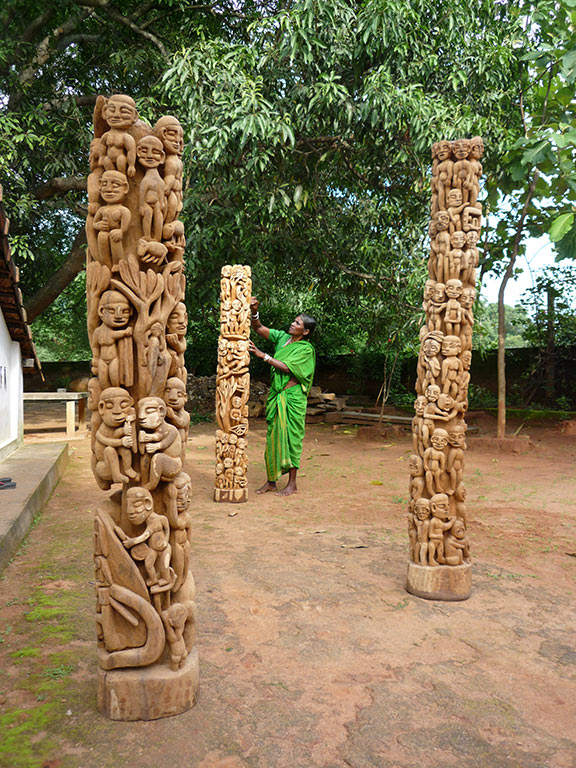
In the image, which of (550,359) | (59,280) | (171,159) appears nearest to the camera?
(171,159)

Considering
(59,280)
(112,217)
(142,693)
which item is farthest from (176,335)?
(59,280)

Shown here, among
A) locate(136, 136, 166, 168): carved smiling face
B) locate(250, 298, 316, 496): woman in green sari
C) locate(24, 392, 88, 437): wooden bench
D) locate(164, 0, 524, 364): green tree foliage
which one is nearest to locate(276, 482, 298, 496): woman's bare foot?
locate(250, 298, 316, 496): woman in green sari

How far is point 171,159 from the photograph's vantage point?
254cm

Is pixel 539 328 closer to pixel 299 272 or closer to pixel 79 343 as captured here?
pixel 299 272

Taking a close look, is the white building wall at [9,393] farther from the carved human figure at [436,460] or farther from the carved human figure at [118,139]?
the carved human figure at [118,139]

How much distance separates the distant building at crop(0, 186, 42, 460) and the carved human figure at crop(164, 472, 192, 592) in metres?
5.47

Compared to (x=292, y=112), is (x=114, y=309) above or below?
below

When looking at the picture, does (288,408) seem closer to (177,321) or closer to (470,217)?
(470,217)

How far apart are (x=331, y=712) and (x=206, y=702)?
21.5 inches

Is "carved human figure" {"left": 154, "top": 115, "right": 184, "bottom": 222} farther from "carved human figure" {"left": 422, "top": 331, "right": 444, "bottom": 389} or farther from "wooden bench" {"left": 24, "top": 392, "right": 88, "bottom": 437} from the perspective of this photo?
"wooden bench" {"left": 24, "top": 392, "right": 88, "bottom": 437}

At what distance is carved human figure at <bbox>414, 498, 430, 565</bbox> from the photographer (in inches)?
150

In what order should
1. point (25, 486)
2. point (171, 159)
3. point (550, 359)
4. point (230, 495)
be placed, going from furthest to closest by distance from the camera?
1. point (550, 359)
2. point (230, 495)
3. point (25, 486)
4. point (171, 159)

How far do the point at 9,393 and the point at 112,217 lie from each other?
652 centimetres

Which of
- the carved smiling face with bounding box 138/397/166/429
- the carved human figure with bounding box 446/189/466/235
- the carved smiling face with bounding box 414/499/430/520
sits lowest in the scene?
the carved smiling face with bounding box 414/499/430/520
